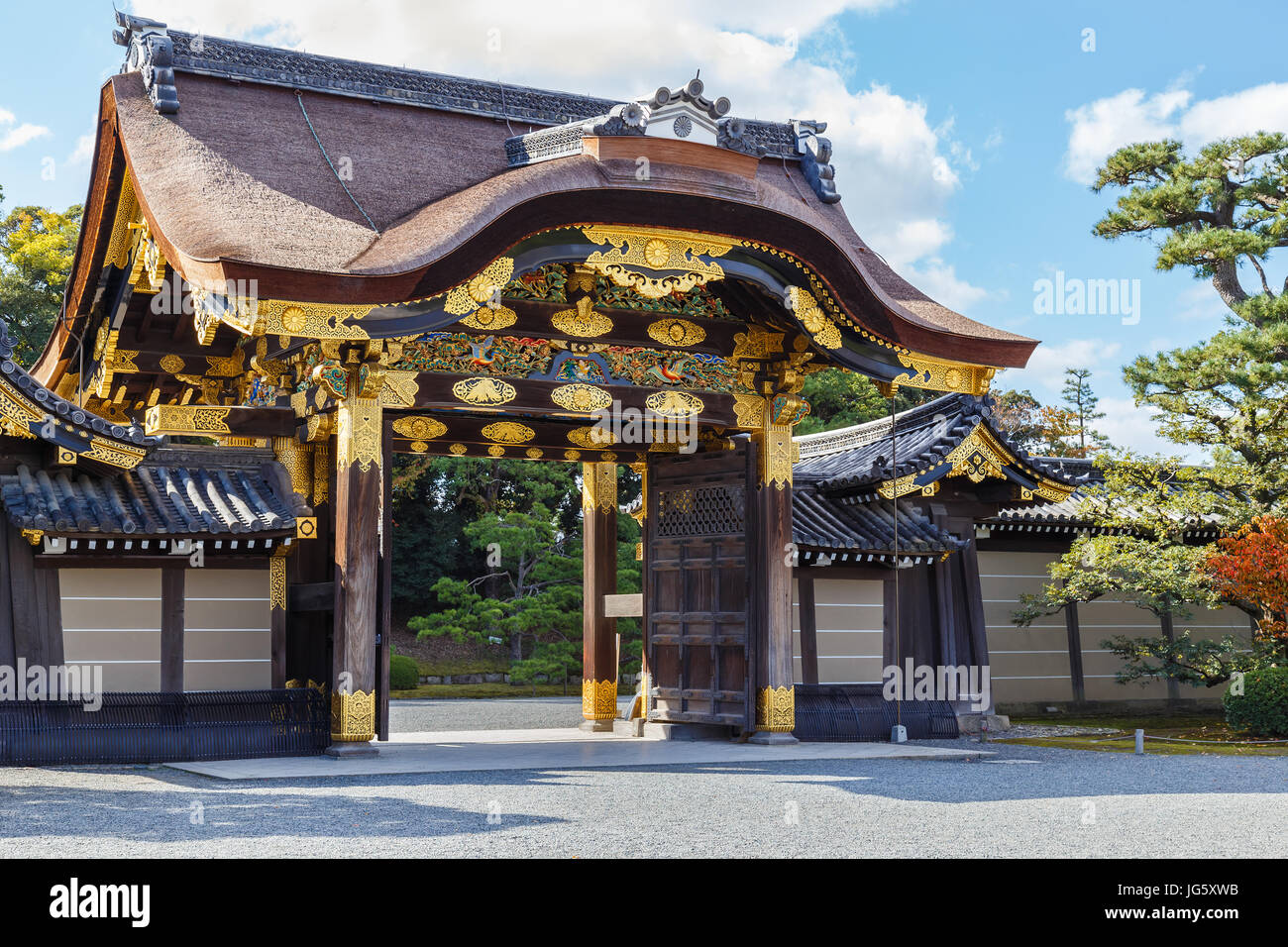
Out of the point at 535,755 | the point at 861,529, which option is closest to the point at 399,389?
the point at 535,755

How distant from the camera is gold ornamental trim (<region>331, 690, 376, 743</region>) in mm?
10555

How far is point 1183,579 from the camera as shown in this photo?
14445 millimetres

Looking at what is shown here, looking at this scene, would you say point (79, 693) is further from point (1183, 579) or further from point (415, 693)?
point (415, 693)

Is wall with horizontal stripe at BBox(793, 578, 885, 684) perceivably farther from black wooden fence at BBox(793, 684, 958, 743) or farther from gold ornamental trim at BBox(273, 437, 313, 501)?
gold ornamental trim at BBox(273, 437, 313, 501)

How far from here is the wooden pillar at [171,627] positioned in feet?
37.0

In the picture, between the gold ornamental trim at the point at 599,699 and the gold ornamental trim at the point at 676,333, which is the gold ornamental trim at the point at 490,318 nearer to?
the gold ornamental trim at the point at 676,333

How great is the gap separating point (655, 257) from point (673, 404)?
1.70 meters

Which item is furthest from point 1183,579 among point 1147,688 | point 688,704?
point 688,704

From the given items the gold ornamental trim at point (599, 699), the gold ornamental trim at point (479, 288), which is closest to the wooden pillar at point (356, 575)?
the gold ornamental trim at point (479, 288)

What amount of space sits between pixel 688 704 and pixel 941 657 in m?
3.26

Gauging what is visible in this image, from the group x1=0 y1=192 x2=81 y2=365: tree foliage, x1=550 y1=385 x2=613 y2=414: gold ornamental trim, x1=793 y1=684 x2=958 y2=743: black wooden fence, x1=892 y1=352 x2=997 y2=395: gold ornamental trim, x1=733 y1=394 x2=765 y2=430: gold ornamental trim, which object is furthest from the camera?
x1=0 y1=192 x2=81 y2=365: tree foliage

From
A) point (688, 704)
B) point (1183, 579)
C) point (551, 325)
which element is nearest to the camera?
point (551, 325)

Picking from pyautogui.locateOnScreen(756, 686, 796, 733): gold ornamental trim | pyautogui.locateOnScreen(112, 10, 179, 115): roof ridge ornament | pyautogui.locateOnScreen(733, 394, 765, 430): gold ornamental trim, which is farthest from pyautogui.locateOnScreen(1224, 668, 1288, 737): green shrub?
pyautogui.locateOnScreen(112, 10, 179, 115): roof ridge ornament

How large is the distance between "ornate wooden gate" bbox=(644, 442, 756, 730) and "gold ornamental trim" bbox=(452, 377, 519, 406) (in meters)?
2.41
